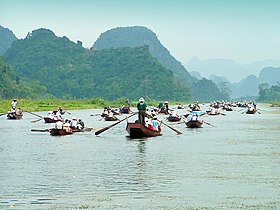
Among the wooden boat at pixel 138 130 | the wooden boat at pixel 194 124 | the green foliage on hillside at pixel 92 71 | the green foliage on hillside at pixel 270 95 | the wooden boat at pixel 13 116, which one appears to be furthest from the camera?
the green foliage on hillside at pixel 270 95

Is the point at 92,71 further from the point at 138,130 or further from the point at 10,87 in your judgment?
the point at 138,130

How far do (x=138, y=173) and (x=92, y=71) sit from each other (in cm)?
13421

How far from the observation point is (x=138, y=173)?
57.9ft

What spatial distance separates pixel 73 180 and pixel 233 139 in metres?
16.0

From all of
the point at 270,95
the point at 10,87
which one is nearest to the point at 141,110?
the point at 10,87

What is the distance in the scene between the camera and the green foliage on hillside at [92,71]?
140625 mm

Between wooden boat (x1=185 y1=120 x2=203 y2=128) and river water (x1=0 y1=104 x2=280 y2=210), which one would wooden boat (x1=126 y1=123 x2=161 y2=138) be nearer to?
river water (x1=0 y1=104 x2=280 y2=210)

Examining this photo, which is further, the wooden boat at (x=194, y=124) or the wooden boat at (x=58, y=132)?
the wooden boat at (x=194, y=124)

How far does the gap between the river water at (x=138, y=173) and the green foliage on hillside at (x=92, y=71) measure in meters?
107

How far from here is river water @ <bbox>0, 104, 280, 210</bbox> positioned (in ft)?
43.6

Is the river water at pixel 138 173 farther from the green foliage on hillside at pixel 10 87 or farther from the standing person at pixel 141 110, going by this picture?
the green foliage on hillside at pixel 10 87

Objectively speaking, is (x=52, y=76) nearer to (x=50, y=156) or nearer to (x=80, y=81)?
(x=80, y=81)

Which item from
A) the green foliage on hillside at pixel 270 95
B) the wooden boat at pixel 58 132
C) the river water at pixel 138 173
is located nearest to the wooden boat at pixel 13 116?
the wooden boat at pixel 58 132

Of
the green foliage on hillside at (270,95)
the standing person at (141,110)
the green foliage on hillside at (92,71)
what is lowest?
the green foliage on hillside at (270,95)
